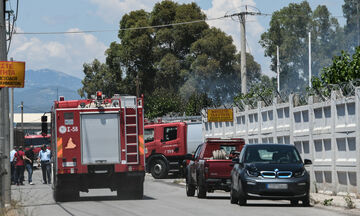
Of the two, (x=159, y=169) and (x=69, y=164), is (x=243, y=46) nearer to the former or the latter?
(x=159, y=169)

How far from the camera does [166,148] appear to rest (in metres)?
38.9

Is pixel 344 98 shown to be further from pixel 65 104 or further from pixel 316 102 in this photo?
pixel 65 104

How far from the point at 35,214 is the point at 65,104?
20.1 feet

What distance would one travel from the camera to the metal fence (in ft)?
70.3

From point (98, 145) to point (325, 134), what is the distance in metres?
6.62

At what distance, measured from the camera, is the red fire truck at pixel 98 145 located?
23.5m

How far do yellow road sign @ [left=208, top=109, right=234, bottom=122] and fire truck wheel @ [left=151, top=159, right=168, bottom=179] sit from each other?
3.47 m

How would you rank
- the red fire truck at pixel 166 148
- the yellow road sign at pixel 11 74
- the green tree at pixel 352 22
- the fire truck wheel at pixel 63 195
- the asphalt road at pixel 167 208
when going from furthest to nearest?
1. the green tree at pixel 352 22
2. the red fire truck at pixel 166 148
3. the fire truck wheel at pixel 63 195
4. the yellow road sign at pixel 11 74
5. the asphalt road at pixel 167 208

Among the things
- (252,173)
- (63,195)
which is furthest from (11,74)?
(252,173)

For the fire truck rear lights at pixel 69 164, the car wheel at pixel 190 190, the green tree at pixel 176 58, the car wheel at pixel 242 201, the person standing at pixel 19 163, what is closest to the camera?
the car wheel at pixel 242 201

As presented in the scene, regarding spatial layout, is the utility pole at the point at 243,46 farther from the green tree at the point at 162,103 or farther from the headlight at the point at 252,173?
the green tree at the point at 162,103

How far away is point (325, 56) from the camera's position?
10044 cm

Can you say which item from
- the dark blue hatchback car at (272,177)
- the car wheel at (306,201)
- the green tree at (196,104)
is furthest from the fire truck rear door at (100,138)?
the green tree at (196,104)

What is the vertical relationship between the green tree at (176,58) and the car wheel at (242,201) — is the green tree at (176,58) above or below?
above
